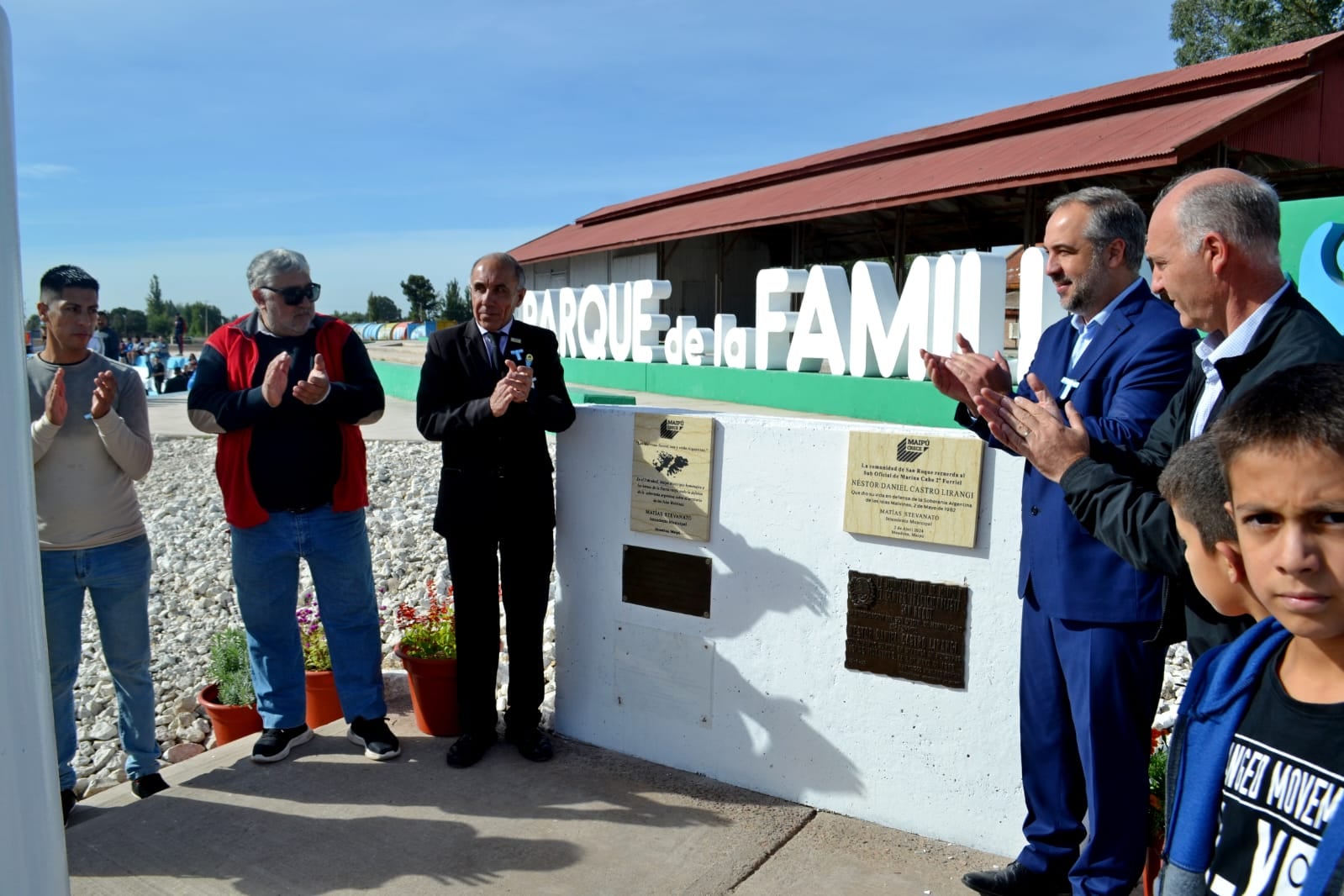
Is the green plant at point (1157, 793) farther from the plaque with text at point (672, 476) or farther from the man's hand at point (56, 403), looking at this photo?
the man's hand at point (56, 403)

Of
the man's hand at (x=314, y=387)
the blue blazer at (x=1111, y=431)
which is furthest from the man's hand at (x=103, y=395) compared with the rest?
the blue blazer at (x=1111, y=431)

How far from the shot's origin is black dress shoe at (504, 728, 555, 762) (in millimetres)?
3791

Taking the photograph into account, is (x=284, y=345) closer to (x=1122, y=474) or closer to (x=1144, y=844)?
(x=1122, y=474)

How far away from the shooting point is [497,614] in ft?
12.7

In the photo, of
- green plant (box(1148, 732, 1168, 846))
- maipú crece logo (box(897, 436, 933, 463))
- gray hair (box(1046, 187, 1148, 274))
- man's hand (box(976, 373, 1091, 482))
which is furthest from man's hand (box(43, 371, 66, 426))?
green plant (box(1148, 732, 1168, 846))

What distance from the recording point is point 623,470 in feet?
12.5

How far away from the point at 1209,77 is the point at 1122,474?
1359cm

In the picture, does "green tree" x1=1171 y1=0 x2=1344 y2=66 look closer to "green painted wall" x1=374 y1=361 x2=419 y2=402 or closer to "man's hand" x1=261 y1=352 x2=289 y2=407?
"green painted wall" x1=374 y1=361 x2=419 y2=402

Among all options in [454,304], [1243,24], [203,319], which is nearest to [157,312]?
[203,319]

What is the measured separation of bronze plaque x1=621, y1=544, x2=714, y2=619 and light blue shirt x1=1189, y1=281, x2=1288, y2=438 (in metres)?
1.84

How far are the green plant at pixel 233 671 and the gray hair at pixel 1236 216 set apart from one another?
4092mm

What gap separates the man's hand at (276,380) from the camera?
3.59 m

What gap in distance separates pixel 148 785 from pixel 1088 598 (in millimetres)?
3299

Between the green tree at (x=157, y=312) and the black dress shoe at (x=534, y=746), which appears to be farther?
the green tree at (x=157, y=312)
